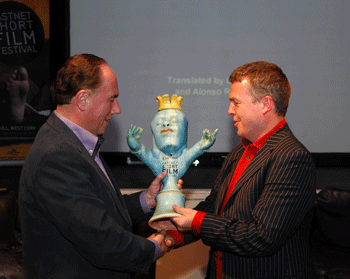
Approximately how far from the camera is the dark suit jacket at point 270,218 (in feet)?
4.64

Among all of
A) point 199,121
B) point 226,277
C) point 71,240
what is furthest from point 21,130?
point 226,277

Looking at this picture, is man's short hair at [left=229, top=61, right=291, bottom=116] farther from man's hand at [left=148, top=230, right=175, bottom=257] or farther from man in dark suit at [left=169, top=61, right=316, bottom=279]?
man's hand at [left=148, top=230, right=175, bottom=257]

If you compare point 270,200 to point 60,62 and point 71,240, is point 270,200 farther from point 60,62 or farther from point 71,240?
point 60,62

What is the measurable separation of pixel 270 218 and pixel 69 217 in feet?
2.67

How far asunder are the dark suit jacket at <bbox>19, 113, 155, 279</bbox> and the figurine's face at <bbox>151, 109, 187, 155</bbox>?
1.51ft

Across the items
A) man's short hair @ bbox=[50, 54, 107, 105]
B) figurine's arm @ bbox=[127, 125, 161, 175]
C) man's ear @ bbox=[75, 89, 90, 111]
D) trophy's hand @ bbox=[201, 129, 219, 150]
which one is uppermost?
man's short hair @ bbox=[50, 54, 107, 105]

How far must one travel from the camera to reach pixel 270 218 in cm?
140

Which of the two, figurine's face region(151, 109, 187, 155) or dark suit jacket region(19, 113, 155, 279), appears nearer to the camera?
dark suit jacket region(19, 113, 155, 279)

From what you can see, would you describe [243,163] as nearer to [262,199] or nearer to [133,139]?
[262,199]

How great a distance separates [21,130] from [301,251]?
364cm

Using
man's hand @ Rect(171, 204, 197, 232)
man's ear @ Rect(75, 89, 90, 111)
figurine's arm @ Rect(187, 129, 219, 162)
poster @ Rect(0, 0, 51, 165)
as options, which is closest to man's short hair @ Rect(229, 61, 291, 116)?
figurine's arm @ Rect(187, 129, 219, 162)

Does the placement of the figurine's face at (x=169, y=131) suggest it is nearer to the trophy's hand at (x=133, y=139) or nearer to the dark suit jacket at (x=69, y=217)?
the trophy's hand at (x=133, y=139)

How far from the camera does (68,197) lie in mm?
1349

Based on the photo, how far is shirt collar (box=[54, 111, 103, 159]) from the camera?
1.59 meters
